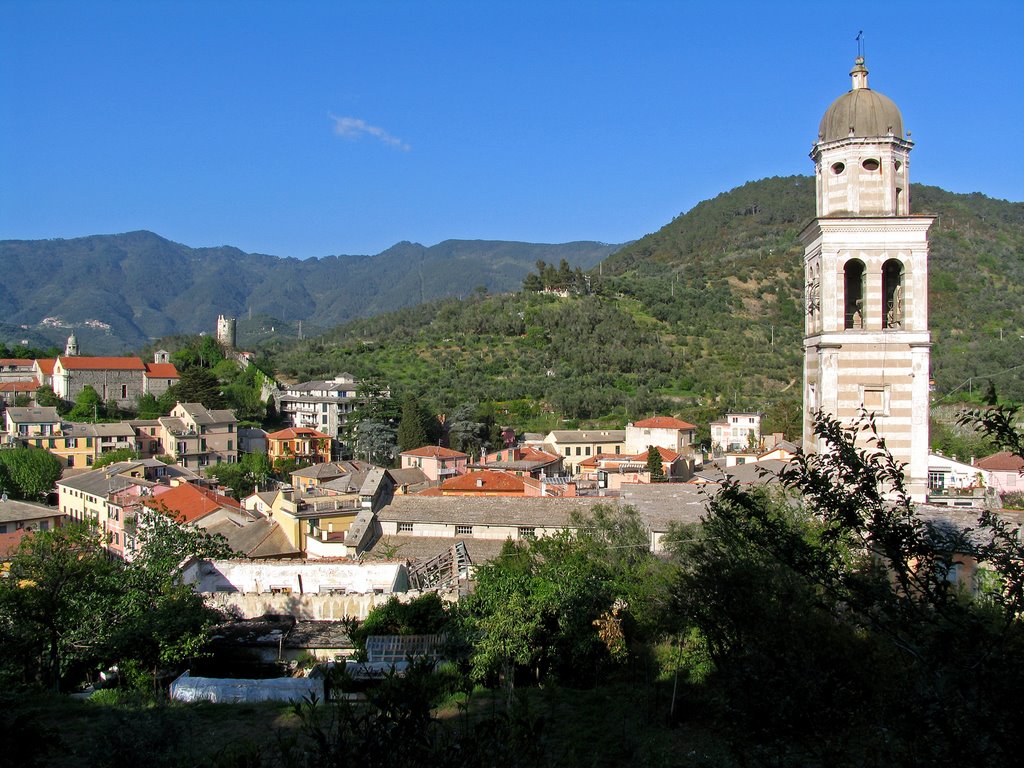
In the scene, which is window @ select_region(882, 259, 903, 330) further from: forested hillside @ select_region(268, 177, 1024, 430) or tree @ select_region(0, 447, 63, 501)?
tree @ select_region(0, 447, 63, 501)

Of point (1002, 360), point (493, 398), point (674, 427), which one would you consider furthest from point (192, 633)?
point (1002, 360)

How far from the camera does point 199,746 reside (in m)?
8.48

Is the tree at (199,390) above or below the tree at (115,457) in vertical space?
above

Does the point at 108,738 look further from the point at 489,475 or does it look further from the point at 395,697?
the point at 489,475

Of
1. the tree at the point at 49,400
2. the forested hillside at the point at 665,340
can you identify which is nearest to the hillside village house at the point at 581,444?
the forested hillside at the point at 665,340

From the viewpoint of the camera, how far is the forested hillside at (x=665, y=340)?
6371 cm

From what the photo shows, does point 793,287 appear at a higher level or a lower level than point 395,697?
higher

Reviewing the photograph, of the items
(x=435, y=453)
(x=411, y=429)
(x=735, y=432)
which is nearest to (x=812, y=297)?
(x=435, y=453)

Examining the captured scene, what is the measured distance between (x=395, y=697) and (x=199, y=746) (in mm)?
5630

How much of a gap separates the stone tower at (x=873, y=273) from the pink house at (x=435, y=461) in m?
33.2

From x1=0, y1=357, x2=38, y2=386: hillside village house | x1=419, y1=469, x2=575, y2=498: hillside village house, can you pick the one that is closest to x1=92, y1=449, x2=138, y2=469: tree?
x1=0, y1=357, x2=38, y2=386: hillside village house

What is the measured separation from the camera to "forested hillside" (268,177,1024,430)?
209 ft

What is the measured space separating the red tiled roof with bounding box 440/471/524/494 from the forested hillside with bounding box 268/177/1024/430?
2505 cm

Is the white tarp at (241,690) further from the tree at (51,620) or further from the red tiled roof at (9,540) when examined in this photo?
the red tiled roof at (9,540)
